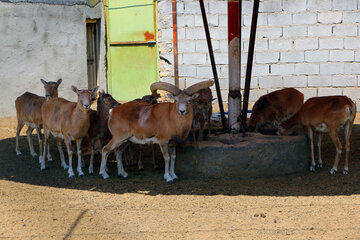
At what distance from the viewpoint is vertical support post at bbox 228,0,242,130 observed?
9.12 m

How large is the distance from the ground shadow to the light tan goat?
1.18 ft

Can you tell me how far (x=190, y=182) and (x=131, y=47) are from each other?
9121 millimetres

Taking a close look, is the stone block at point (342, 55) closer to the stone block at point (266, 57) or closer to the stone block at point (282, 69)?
the stone block at point (282, 69)

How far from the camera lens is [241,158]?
8.46 meters

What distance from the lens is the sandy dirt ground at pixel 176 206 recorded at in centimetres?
620

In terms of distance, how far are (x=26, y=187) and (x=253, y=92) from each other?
8420mm

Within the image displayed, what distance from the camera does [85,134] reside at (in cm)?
916

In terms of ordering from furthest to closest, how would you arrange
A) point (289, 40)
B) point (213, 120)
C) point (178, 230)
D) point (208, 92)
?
point (289, 40), point (213, 120), point (208, 92), point (178, 230)

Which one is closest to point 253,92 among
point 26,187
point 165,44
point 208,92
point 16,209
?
point 165,44

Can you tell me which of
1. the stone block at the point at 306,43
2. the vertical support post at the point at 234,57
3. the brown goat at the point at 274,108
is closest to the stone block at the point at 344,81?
the stone block at the point at 306,43

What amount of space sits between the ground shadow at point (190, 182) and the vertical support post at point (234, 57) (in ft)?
4.45

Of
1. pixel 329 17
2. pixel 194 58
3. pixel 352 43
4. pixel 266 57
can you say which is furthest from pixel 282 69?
pixel 194 58

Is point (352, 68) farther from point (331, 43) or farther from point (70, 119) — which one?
point (70, 119)

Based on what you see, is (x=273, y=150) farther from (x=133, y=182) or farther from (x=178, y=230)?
(x=178, y=230)
